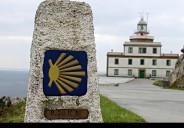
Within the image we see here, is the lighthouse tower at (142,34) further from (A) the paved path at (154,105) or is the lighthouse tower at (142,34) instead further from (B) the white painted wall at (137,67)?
(A) the paved path at (154,105)

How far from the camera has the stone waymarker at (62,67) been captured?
22.3 ft

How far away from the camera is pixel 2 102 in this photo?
16.7 meters

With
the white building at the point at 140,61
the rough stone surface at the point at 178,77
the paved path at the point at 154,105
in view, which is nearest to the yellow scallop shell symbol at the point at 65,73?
the paved path at the point at 154,105

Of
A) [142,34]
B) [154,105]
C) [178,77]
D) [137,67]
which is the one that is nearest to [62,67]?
[154,105]

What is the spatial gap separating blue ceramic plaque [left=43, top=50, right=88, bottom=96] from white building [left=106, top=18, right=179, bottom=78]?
65783 millimetres

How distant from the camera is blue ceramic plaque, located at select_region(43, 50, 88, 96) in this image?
270 inches

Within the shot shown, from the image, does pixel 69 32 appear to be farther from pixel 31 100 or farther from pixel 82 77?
pixel 31 100

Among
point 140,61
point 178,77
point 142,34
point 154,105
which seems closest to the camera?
point 154,105

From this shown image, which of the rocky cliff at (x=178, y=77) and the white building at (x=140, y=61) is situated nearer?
the rocky cliff at (x=178, y=77)

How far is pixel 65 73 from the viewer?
22.8 ft

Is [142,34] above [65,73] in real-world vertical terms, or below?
above

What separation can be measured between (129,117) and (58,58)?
17.2 ft

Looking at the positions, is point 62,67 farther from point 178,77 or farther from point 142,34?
point 142,34

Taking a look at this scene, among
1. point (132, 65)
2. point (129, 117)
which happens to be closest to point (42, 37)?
point (129, 117)
